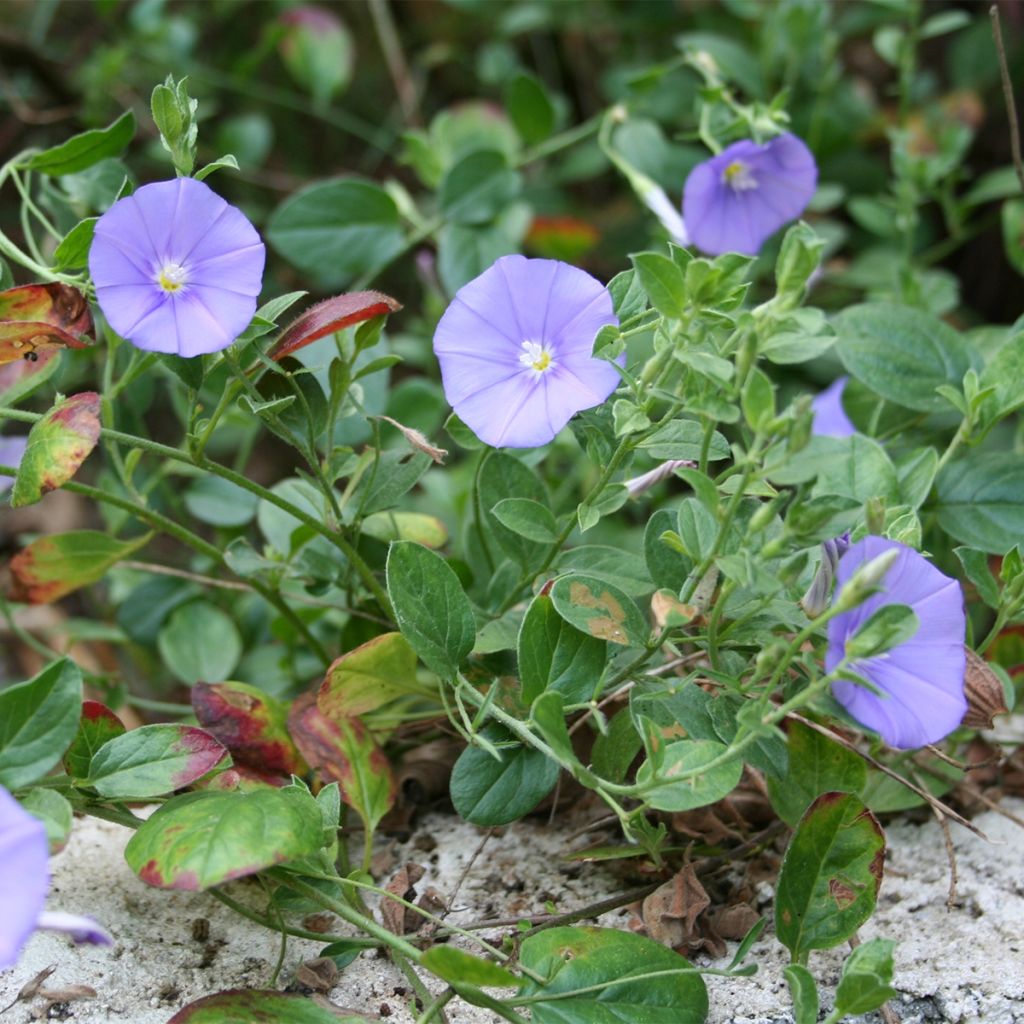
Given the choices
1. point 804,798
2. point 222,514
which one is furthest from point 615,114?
point 804,798

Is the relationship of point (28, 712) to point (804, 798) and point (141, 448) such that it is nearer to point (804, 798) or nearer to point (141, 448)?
point (141, 448)

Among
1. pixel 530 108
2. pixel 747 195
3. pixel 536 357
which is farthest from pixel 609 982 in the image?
pixel 530 108

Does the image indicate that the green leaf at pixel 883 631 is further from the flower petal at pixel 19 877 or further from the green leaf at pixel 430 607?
the flower petal at pixel 19 877

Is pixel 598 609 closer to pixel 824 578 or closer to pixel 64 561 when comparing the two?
pixel 824 578

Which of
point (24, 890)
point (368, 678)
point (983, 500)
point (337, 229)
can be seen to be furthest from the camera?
point (337, 229)

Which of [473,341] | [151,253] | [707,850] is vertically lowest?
[707,850]

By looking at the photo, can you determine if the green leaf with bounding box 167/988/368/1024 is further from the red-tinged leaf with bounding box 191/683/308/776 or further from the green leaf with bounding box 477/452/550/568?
→ the green leaf with bounding box 477/452/550/568

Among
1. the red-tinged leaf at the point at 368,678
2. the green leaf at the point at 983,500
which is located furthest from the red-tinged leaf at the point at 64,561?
the green leaf at the point at 983,500
